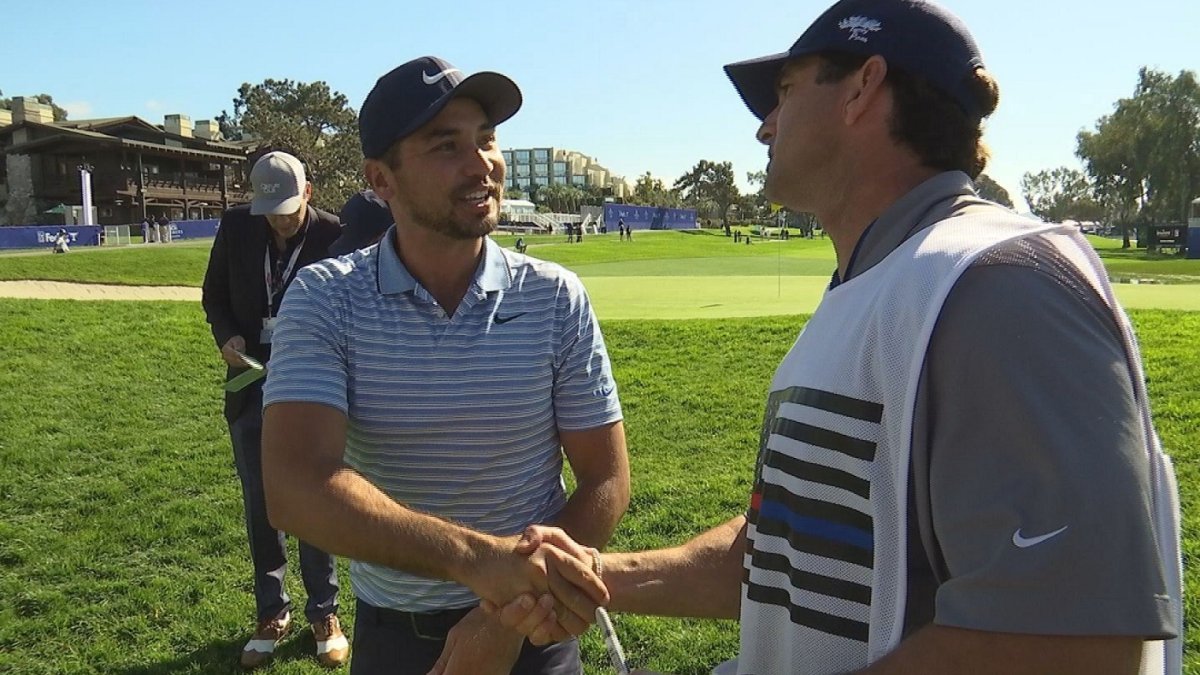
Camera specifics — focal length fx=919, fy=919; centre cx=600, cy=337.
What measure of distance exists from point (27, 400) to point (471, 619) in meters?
8.96

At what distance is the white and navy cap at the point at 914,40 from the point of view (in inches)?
60.4

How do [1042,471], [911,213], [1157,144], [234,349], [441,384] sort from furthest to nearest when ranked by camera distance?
1. [1157,144]
2. [234,349]
3. [441,384]
4. [911,213]
5. [1042,471]

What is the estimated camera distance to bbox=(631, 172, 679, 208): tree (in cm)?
11219

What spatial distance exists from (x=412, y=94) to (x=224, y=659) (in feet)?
11.2

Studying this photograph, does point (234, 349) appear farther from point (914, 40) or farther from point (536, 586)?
point (914, 40)

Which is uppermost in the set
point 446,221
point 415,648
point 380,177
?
point 380,177

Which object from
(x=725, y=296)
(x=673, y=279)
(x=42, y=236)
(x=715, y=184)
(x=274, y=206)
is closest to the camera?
(x=274, y=206)

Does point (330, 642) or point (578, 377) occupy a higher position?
point (578, 377)

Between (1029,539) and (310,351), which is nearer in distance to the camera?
(1029,539)

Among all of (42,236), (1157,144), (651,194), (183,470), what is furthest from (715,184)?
(183,470)

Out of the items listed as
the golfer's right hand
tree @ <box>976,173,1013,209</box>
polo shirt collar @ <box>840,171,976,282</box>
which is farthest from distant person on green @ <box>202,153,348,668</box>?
polo shirt collar @ <box>840,171,976,282</box>

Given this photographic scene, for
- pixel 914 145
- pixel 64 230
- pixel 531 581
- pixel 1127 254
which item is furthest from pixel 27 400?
pixel 1127 254

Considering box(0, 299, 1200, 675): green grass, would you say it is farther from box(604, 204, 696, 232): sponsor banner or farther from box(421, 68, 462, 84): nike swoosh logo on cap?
box(604, 204, 696, 232): sponsor banner

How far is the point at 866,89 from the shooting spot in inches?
62.8
